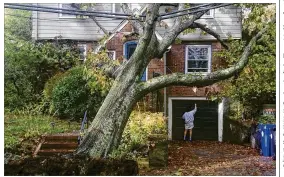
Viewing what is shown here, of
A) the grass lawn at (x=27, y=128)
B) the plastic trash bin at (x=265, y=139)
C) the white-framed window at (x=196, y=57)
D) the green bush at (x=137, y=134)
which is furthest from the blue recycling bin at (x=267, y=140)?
the white-framed window at (x=196, y=57)

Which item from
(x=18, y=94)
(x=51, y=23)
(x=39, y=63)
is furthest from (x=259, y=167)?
(x=51, y=23)

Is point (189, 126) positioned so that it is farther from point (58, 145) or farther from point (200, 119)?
point (58, 145)

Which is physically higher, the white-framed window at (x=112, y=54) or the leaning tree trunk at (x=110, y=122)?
the white-framed window at (x=112, y=54)

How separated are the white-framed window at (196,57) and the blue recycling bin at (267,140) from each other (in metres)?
6.07

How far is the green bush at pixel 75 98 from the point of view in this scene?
1400 cm

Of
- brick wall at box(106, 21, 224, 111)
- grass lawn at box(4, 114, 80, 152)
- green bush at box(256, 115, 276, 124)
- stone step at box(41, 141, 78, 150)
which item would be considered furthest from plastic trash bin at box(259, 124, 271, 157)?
grass lawn at box(4, 114, 80, 152)

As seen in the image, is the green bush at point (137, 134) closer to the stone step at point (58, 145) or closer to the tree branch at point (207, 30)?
the stone step at point (58, 145)

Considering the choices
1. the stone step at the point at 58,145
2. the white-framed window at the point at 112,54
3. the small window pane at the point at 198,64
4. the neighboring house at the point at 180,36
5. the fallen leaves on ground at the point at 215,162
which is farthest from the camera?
the small window pane at the point at 198,64

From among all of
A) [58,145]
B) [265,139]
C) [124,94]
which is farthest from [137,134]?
[265,139]

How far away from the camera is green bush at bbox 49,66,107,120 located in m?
14.0

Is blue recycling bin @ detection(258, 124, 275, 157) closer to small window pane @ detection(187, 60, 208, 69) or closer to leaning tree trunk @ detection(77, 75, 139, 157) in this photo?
leaning tree trunk @ detection(77, 75, 139, 157)

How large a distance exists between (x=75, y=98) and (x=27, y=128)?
2.56 m

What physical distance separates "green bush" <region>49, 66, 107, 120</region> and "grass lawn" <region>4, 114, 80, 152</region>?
43cm

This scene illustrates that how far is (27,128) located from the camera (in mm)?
11852
